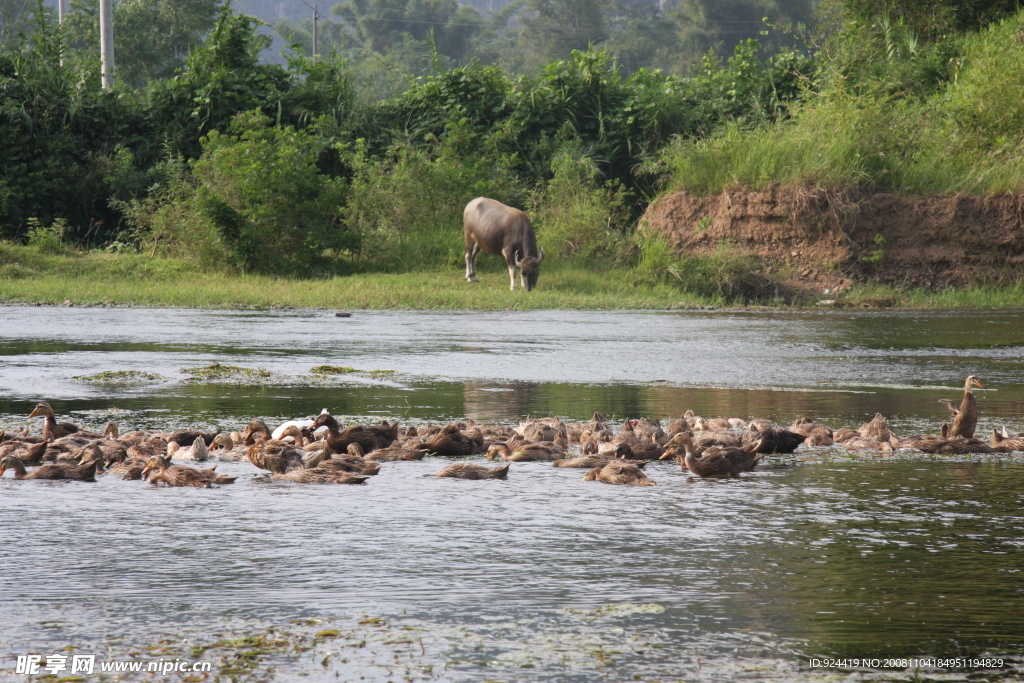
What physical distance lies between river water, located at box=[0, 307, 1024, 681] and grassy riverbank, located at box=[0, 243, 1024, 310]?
37.9 ft

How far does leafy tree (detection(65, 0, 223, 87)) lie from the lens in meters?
60.2

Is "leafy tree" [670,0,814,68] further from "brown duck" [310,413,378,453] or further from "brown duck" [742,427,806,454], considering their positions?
"brown duck" [310,413,378,453]

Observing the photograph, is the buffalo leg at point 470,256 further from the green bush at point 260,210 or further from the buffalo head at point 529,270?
the green bush at point 260,210

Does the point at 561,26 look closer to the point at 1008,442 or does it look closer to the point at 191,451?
the point at 1008,442

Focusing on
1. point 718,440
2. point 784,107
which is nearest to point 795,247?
point 784,107

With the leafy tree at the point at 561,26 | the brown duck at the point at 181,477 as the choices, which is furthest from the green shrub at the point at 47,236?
the leafy tree at the point at 561,26

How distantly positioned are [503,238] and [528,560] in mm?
20413

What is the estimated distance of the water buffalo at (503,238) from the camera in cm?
2428

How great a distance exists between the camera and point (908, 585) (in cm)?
461

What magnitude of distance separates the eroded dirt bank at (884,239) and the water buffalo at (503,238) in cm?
386

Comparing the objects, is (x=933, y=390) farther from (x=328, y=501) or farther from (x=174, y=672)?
(x=174, y=672)

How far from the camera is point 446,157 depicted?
2941 centimetres

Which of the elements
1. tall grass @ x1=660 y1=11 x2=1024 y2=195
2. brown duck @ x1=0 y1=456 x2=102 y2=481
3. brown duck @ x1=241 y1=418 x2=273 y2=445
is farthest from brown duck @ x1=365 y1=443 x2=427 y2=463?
tall grass @ x1=660 y1=11 x2=1024 y2=195

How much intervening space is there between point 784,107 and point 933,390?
23.0m
